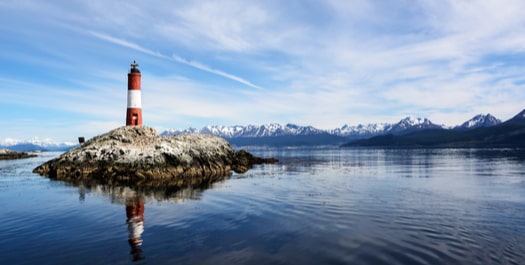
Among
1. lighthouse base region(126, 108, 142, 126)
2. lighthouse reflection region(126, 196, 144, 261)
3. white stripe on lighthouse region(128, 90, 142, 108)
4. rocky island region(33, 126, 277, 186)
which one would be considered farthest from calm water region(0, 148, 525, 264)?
white stripe on lighthouse region(128, 90, 142, 108)

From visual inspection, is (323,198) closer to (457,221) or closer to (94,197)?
(457,221)

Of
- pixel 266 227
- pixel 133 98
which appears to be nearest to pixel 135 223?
pixel 266 227

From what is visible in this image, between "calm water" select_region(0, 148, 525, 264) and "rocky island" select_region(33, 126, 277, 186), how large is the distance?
11933mm

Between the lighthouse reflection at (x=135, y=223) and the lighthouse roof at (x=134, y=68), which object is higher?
the lighthouse roof at (x=134, y=68)

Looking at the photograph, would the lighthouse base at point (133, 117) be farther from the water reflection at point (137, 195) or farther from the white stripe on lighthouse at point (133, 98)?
the water reflection at point (137, 195)

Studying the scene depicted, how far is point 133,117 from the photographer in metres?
55.2

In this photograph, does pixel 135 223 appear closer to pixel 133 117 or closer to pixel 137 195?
pixel 137 195

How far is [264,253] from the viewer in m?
12.8

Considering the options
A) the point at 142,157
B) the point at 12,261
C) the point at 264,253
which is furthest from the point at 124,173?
the point at 264,253

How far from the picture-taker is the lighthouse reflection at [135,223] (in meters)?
13.2

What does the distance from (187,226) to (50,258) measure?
6072mm

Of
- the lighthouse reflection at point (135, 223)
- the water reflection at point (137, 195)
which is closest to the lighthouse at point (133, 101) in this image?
the water reflection at point (137, 195)

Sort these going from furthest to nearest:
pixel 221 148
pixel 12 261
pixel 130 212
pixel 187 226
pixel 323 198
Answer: pixel 221 148
pixel 323 198
pixel 130 212
pixel 187 226
pixel 12 261

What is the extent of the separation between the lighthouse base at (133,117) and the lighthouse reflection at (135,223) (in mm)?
31532
